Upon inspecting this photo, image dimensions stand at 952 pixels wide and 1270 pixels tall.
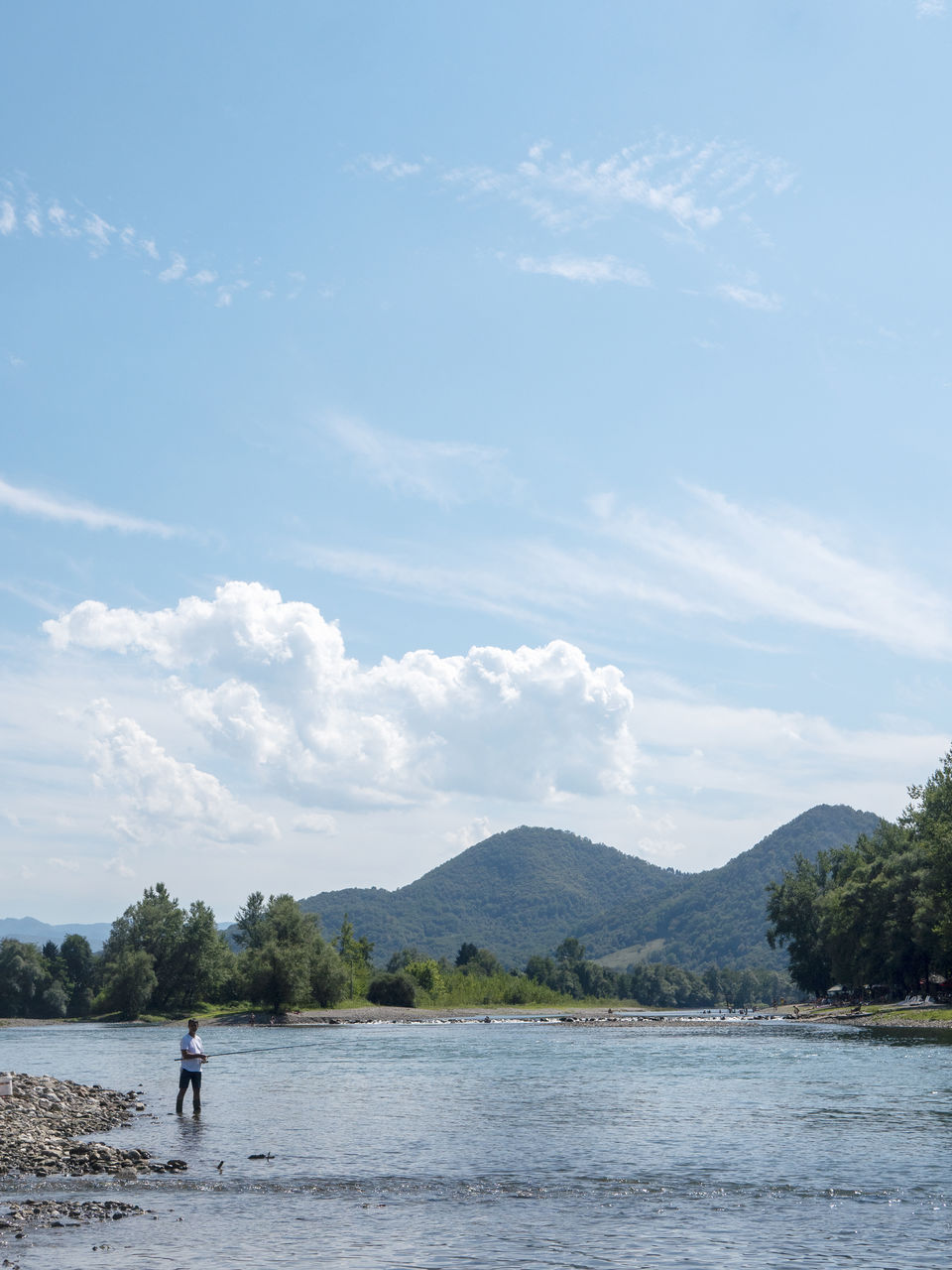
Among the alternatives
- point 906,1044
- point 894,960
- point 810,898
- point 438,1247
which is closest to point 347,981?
point 810,898

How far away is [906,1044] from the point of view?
6531 cm

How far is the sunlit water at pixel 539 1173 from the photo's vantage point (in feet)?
60.0

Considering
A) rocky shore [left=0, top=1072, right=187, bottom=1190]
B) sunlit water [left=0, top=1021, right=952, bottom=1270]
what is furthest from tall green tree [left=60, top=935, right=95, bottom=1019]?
rocky shore [left=0, top=1072, right=187, bottom=1190]

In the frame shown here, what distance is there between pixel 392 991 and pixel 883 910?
8630 centimetres

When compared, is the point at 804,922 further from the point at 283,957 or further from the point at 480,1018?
the point at 283,957

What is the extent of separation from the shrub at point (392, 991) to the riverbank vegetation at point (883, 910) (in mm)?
57497

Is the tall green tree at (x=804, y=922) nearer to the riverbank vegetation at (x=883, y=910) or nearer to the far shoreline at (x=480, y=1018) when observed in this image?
the riverbank vegetation at (x=883, y=910)

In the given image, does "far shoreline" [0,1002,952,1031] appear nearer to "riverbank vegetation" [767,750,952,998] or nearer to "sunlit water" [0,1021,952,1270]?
"riverbank vegetation" [767,750,952,998]

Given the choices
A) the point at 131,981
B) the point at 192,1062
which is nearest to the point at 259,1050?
the point at 192,1062

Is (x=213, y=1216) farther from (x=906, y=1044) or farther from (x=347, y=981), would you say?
(x=347, y=981)

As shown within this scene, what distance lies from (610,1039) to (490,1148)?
66996mm

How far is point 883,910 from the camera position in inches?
4281

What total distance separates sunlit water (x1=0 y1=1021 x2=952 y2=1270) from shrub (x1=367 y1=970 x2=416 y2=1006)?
4634 inches

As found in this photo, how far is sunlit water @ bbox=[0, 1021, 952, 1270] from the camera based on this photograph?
60.0ft
